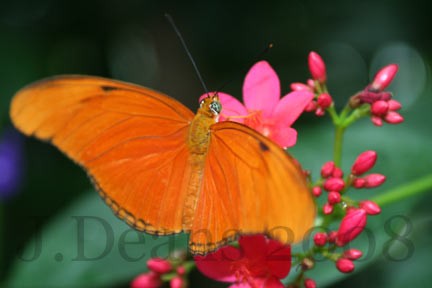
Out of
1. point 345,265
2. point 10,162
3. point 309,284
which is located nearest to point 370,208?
point 345,265

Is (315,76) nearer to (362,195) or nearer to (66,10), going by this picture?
(362,195)

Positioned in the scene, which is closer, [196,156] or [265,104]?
[196,156]

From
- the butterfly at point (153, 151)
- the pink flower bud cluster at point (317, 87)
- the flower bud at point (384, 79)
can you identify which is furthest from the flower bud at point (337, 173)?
the butterfly at point (153, 151)

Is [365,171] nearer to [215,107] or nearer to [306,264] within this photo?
[306,264]

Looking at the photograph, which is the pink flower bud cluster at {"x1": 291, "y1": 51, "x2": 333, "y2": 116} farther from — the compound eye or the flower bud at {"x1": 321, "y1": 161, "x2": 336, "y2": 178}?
the compound eye

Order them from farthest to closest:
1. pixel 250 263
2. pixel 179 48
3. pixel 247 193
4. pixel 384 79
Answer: pixel 179 48
pixel 384 79
pixel 250 263
pixel 247 193

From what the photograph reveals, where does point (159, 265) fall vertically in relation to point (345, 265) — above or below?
below

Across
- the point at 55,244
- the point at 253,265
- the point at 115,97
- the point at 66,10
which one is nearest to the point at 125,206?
the point at 115,97

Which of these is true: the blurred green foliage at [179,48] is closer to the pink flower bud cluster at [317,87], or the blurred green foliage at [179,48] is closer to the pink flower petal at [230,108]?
the pink flower bud cluster at [317,87]
